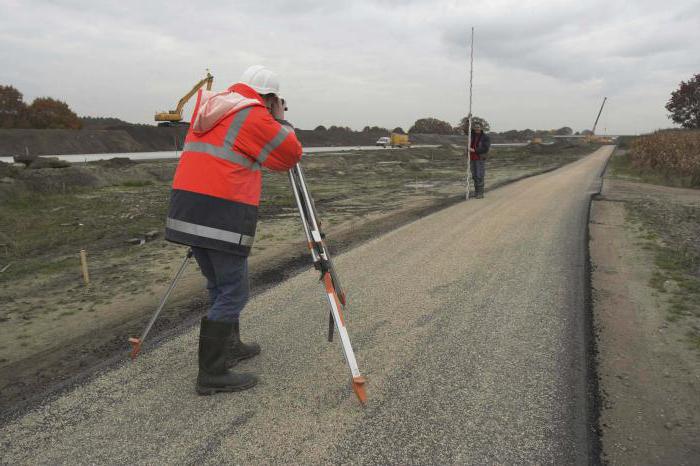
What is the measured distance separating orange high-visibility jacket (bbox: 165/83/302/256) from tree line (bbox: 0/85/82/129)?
5449 cm

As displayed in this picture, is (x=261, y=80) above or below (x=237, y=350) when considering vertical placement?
above

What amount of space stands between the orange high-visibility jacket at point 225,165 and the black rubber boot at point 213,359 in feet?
1.73

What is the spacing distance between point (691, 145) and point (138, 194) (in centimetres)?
2077

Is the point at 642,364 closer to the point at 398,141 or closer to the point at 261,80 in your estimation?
the point at 261,80

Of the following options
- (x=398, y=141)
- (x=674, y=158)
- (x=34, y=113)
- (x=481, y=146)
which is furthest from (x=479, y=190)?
(x=34, y=113)

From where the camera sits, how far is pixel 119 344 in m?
3.78

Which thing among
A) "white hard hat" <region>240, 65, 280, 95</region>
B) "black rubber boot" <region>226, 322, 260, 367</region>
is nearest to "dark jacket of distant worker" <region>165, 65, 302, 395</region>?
"white hard hat" <region>240, 65, 280, 95</region>

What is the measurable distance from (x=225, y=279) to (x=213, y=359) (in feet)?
1.69

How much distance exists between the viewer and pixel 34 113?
160ft

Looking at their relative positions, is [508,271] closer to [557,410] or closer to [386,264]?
[386,264]

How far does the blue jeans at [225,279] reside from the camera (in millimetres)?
2930

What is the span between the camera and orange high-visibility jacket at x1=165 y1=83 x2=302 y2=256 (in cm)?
271

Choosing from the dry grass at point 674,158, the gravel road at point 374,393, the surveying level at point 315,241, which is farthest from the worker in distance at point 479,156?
the surveying level at point 315,241

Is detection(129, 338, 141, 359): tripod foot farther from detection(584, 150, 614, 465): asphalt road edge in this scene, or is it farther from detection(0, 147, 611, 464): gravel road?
detection(584, 150, 614, 465): asphalt road edge
